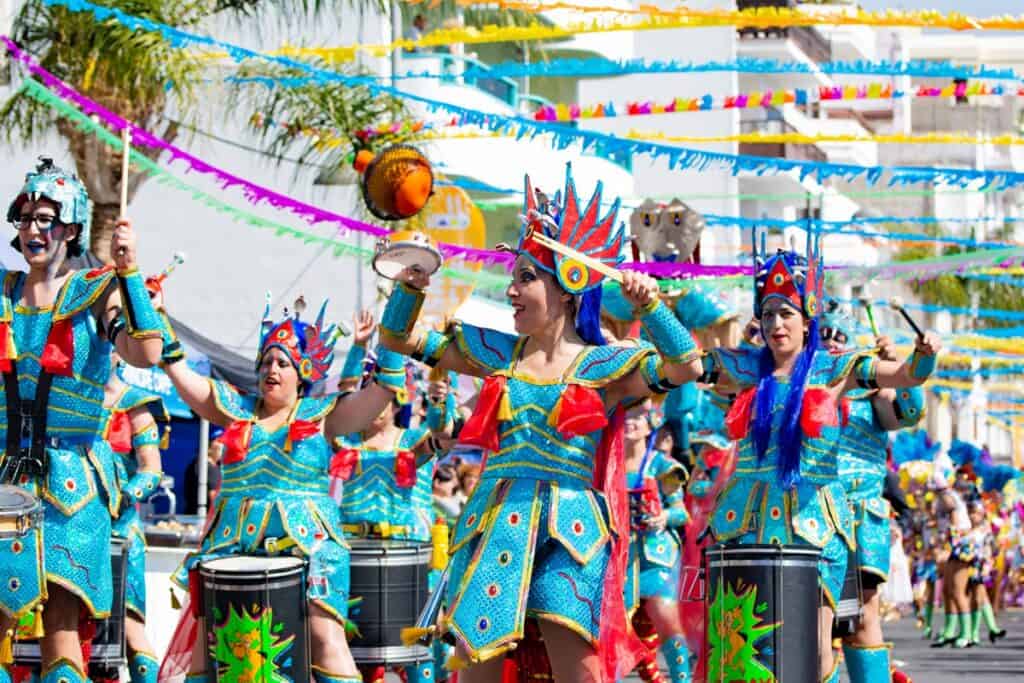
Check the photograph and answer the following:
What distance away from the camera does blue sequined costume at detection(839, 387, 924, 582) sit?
37.1ft

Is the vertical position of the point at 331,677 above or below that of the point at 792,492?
below

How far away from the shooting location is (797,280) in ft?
33.2

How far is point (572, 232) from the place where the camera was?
8234 mm

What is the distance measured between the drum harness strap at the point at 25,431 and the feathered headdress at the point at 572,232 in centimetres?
178

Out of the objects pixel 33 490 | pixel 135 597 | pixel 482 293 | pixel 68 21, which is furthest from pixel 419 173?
pixel 482 293

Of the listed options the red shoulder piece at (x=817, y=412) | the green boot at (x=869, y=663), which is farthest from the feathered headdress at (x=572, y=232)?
the green boot at (x=869, y=663)

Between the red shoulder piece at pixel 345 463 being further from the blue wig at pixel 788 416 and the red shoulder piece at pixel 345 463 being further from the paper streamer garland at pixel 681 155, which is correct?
the blue wig at pixel 788 416

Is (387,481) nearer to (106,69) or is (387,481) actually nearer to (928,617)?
(106,69)

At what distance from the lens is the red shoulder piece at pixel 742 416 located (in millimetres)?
10211

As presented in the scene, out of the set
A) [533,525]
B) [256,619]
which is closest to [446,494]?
[256,619]

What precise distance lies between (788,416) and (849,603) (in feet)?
3.12

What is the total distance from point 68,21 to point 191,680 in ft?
32.2

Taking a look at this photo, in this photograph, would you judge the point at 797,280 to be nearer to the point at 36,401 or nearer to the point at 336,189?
the point at 36,401

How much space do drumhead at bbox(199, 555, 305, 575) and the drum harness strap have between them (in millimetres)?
997
